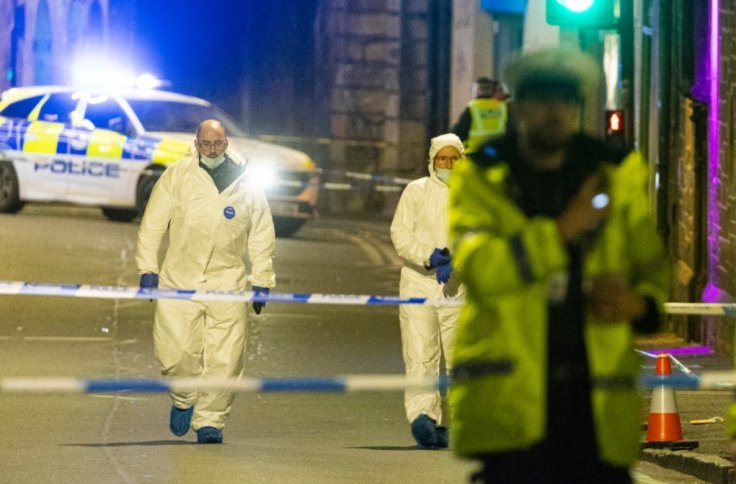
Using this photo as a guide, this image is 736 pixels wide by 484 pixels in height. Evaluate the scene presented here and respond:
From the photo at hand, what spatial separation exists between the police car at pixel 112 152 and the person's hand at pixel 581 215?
743 inches

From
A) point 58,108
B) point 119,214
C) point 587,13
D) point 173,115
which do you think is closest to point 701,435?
point 587,13

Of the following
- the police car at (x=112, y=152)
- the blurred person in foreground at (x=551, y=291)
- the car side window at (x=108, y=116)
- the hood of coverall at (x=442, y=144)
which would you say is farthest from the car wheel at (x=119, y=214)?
the blurred person in foreground at (x=551, y=291)

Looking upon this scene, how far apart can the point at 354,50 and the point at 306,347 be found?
18419 millimetres

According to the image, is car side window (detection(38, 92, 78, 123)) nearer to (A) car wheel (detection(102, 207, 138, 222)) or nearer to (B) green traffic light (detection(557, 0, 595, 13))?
(A) car wheel (detection(102, 207, 138, 222))

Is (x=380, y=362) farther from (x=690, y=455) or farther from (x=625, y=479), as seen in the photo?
(x=625, y=479)

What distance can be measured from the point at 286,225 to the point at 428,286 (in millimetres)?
13990

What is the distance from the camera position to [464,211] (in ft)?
16.5

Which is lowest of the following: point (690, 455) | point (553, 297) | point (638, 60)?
point (690, 455)

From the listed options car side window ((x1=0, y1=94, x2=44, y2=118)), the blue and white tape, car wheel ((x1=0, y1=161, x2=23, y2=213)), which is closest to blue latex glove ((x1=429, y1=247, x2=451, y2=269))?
the blue and white tape

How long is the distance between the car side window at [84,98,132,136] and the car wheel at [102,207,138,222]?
1.03 m

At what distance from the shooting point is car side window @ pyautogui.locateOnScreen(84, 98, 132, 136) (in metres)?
25.0

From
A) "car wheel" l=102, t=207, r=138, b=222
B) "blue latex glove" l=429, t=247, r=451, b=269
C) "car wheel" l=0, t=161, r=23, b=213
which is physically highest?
"car wheel" l=0, t=161, r=23, b=213

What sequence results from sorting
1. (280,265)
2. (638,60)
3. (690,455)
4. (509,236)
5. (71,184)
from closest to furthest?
(509,236) → (690,455) → (638,60) → (280,265) → (71,184)

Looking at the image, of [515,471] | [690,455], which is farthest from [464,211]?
[690,455]
